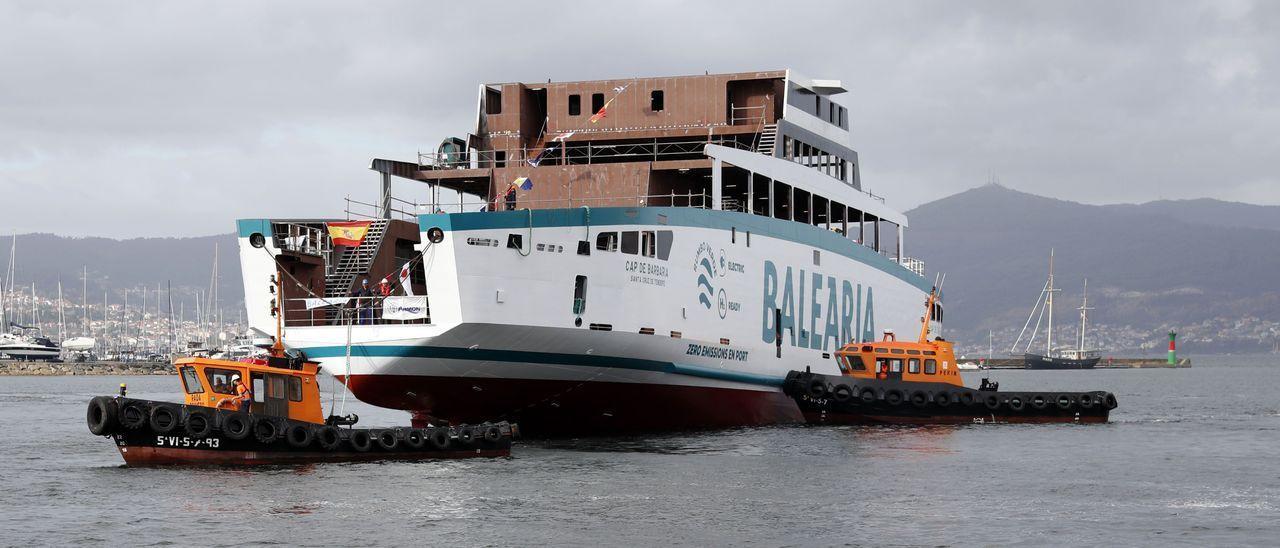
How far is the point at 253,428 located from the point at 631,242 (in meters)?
12.1

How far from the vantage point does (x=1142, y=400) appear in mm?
87125

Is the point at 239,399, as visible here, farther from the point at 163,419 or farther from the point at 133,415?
the point at 133,415

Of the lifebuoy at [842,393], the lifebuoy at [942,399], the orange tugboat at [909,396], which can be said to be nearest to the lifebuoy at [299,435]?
the orange tugboat at [909,396]

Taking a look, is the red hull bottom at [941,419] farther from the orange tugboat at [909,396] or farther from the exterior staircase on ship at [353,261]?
the exterior staircase on ship at [353,261]

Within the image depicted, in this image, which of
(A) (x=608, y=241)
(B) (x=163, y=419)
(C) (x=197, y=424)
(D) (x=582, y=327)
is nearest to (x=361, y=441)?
(C) (x=197, y=424)

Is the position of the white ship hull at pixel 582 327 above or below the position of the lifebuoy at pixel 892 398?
above

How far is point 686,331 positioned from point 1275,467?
54.6ft

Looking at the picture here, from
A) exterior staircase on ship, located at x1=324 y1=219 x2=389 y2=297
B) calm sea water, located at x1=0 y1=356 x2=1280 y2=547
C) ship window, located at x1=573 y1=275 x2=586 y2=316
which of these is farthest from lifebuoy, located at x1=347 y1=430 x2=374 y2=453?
ship window, located at x1=573 y1=275 x2=586 y2=316

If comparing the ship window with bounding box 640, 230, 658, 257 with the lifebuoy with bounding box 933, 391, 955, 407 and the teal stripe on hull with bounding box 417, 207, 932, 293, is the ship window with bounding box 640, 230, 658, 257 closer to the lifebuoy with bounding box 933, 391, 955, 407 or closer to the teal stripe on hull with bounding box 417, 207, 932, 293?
the teal stripe on hull with bounding box 417, 207, 932, 293

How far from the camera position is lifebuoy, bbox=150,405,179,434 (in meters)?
33.6

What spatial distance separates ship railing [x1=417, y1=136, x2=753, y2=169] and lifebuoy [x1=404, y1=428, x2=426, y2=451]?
13290 mm

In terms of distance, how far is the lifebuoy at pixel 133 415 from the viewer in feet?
109

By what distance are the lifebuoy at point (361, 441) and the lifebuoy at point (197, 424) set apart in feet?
11.3

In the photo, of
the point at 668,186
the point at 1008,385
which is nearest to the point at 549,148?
the point at 668,186
